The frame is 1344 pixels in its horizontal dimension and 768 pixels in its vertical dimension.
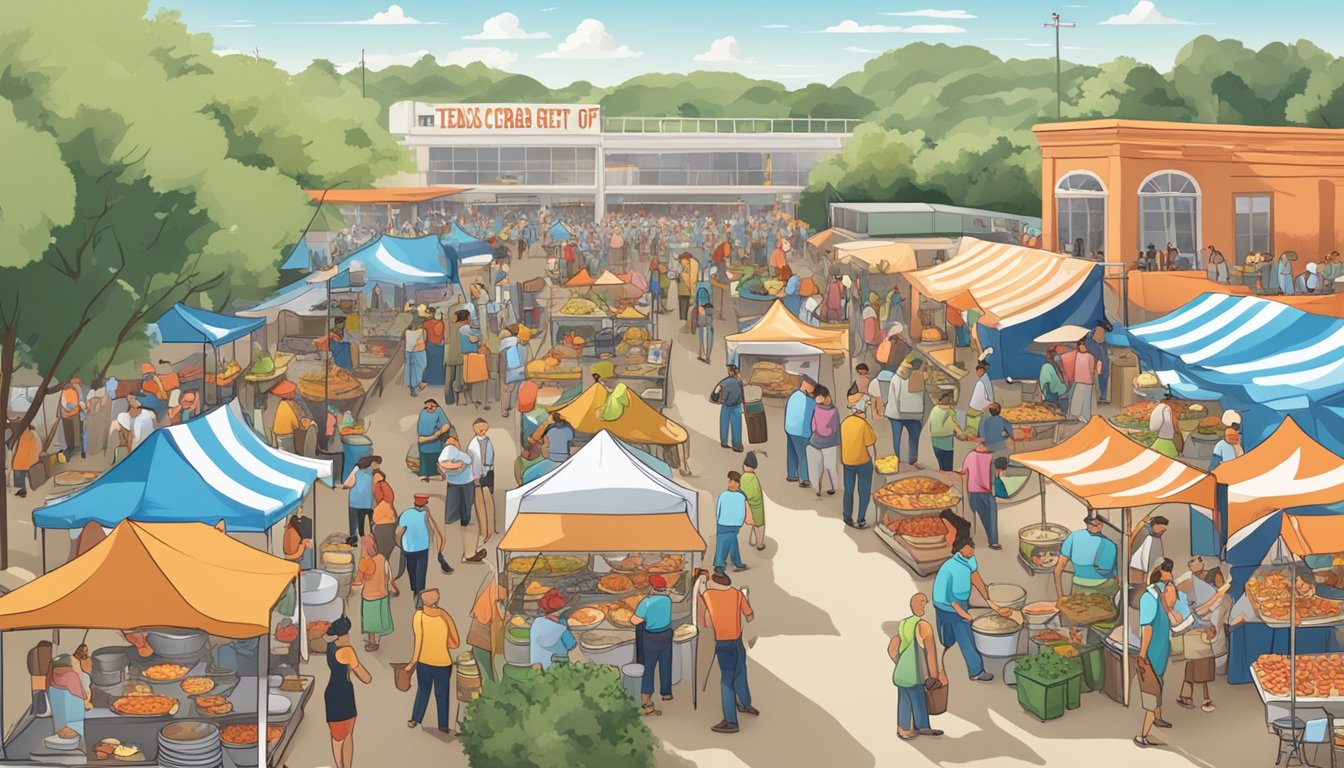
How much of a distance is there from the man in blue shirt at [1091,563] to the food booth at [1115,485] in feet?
0.36

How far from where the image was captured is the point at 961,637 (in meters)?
13.4

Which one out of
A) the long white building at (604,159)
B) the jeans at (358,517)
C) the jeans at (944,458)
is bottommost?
the jeans at (358,517)

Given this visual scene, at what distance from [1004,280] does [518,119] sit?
58281 millimetres

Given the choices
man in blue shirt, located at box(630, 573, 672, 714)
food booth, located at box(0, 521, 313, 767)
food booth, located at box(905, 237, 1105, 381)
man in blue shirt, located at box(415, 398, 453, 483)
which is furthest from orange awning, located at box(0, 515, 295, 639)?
food booth, located at box(905, 237, 1105, 381)

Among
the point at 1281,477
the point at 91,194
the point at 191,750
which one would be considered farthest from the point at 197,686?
the point at 1281,477

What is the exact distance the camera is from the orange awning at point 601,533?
534 inches

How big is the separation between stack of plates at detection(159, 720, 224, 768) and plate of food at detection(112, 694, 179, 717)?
62 centimetres

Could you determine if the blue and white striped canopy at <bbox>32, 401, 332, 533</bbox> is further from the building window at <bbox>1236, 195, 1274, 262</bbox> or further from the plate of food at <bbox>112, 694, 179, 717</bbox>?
the building window at <bbox>1236, 195, 1274, 262</bbox>

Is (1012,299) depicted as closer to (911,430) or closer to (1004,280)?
(1004,280)

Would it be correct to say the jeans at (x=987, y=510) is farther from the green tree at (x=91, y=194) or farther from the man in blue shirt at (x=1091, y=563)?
the green tree at (x=91, y=194)

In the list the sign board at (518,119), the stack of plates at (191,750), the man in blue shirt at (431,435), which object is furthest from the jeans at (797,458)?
the sign board at (518,119)

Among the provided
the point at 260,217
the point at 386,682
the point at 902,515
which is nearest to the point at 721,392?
the point at 902,515

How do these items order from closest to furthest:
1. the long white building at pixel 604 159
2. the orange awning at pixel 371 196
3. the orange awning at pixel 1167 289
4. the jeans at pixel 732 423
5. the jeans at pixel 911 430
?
the jeans at pixel 911 430 < the jeans at pixel 732 423 < the orange awning at pixel 1167 289 < the orange awning at pixel 371 196 < the long white building at pixel 604 159

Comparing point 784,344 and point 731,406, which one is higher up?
point 784,344
